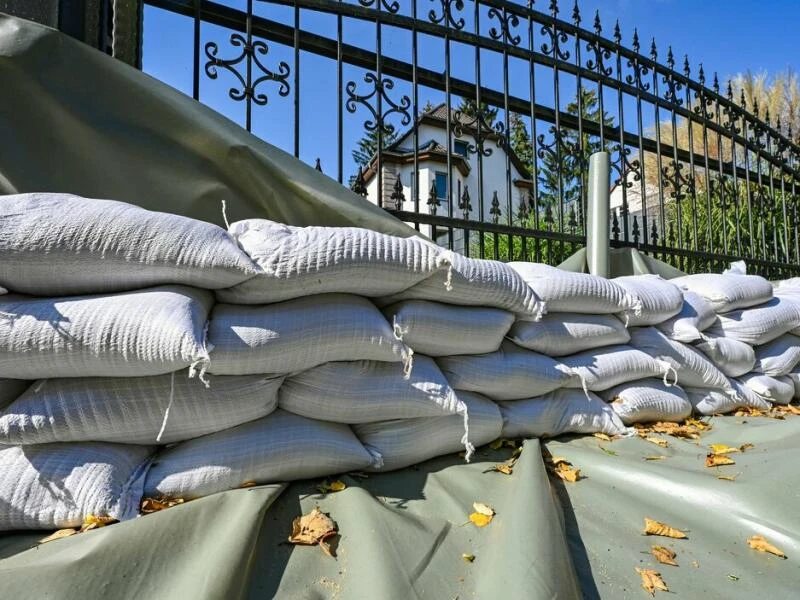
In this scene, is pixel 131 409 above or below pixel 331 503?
above

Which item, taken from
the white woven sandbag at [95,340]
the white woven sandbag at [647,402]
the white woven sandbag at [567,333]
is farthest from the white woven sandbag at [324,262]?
the white woven sandbag at [647,402]

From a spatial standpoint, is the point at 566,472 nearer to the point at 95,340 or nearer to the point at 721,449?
the point at 721,449

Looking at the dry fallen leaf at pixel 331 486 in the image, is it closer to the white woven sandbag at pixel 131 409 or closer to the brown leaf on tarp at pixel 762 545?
the white woven sandbag at pixel 131 409

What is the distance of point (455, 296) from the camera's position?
154cm

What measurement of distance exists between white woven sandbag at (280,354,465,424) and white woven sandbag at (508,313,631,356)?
0.41 metres

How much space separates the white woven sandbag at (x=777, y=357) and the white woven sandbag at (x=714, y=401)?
Result: 283 mm

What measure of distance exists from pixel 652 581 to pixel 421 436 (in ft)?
2.23

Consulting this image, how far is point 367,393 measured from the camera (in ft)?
4.48

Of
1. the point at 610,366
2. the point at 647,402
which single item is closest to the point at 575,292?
the point at 610,366

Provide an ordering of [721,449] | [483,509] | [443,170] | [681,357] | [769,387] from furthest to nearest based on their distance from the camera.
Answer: [443,170] < [769,387] < [681,357] < [721,449] < [483,509]

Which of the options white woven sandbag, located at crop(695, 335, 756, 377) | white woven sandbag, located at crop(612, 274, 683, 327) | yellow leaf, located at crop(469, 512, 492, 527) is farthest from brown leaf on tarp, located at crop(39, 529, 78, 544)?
white woven sandbag, located at crop(695, 335, 756, 377)

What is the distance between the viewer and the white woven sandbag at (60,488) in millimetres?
1029

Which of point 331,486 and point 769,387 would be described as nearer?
point 331,486

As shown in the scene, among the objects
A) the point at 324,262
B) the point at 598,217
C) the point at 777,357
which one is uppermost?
the point at 598,217
